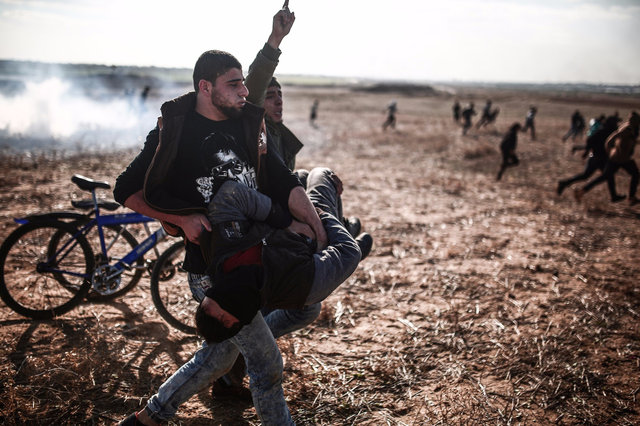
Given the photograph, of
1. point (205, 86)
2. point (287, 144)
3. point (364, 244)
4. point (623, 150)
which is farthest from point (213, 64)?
point (623, 150)

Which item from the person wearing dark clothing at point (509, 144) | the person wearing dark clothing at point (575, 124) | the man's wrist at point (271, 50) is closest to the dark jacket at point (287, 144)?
the man's wrist at point (271, 50)

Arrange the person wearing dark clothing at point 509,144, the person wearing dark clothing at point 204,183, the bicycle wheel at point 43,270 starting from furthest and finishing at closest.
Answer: the person wearing dark clothing at point 509,144
the bicycle wheel at point 43,270
the person wearing dark clothing at point 204,183

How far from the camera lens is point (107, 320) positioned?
3828 mm

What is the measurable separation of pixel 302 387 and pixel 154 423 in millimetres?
1225

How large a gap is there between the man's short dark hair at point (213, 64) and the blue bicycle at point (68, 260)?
Answer: 86.4 inches

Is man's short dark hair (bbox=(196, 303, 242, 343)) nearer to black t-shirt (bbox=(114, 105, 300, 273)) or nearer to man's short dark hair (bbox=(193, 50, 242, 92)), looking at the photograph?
black t-shirt (bbox=(114, 105, 300, 273))

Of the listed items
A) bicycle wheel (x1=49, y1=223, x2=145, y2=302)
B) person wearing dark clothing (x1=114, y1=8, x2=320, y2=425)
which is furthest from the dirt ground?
person wearing dark clothing (x1=114, y1=8, x2=320, y2=425)

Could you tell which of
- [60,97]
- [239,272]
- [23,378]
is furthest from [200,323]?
[60,97]

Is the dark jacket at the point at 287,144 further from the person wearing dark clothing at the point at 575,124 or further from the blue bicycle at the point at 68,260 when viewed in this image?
the person wearing dark clothing at the point at 575,124

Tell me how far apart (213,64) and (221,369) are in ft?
5.62

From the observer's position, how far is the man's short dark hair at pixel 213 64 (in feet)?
7.00

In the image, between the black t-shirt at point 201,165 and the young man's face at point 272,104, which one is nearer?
the black t-shirt at point 201,165

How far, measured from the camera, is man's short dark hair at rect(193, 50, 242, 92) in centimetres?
213

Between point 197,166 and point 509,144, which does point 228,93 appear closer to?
point 197,166
